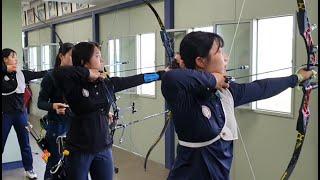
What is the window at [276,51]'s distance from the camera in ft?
8.13

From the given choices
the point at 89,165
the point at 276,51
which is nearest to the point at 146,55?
the point at 276,51

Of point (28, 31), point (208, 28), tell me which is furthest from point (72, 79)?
point (28, 31)

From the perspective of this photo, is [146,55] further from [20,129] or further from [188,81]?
[188,81]

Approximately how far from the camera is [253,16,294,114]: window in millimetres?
2477

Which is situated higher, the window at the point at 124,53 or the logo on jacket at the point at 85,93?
the window at the point at 124,53

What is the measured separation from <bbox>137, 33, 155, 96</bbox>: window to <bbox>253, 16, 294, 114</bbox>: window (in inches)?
58.3

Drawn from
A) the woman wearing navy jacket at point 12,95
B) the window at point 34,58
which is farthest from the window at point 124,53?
the window at point 34,58

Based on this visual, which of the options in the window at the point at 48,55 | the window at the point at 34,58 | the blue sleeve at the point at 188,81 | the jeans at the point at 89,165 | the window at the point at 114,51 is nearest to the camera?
the blue sleeve at the point at 188,81

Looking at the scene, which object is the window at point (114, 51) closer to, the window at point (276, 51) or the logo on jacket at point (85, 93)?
the window at point (276, 51)

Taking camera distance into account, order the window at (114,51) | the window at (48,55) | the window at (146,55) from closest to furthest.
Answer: the window at (146,55)
the window at (114,51)
the window at (48,55)

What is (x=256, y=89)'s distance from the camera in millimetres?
1247

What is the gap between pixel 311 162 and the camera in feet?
7.71

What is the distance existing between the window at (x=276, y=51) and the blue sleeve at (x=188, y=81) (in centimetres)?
141

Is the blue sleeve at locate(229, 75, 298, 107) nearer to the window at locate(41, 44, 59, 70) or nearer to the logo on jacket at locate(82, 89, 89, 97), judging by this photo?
the logo on jacket at locate(82, 89, 89, 97)
